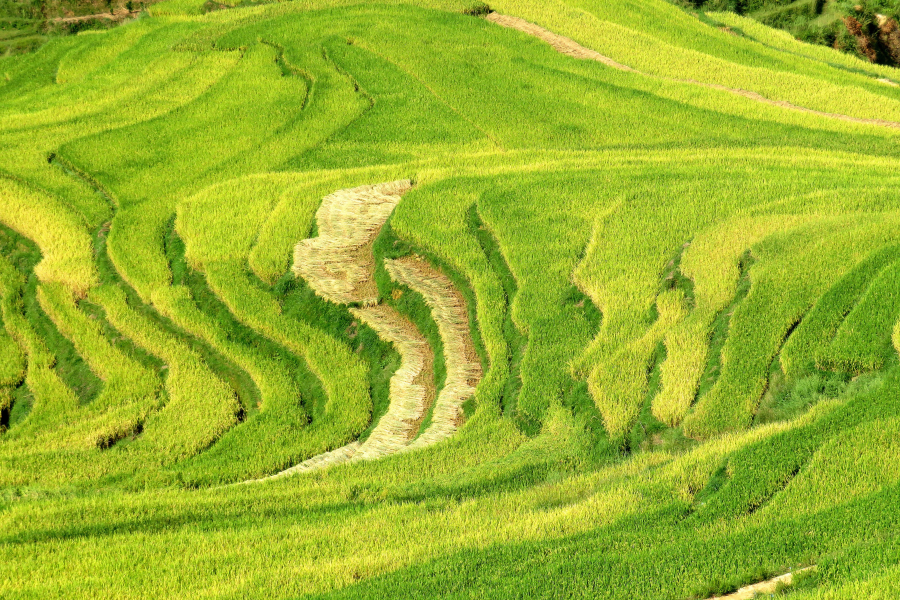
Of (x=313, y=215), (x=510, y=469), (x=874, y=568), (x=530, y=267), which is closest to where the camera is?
(x=874, y=568)

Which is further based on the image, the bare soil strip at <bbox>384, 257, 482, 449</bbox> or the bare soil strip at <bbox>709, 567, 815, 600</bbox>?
the bare soil strip at <bbox>384, 257, 482, 449</bbox>

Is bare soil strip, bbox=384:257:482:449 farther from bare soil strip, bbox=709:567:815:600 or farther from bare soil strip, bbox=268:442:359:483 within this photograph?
bare soil strip, bbox=709:567:815:600

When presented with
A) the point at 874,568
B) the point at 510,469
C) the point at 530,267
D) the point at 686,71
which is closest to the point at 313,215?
the point at 530,267

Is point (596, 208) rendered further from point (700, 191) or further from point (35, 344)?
point (35, 344)

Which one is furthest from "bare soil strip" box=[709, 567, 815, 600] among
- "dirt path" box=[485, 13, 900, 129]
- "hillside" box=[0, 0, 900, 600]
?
"dirt path" box=[485, 13, 900, 129]

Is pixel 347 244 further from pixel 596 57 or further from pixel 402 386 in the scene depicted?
pixel 596 57

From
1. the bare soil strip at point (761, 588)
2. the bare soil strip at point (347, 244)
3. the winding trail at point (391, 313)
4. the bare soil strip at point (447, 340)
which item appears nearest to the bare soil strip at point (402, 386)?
the winding trail at point (391, 313)
